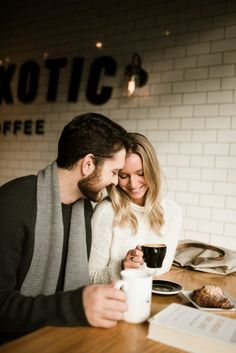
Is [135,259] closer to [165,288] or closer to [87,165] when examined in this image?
[165,288]

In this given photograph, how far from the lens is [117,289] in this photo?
1108mm

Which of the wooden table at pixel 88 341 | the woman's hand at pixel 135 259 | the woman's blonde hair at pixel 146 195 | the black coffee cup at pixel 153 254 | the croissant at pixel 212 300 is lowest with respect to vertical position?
the wooden table at pixel 88 341

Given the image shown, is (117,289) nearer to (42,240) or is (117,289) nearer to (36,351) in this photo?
(36,351)

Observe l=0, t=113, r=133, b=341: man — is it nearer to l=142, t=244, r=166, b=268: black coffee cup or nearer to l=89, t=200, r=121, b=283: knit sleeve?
l=89, t=200, r=121, b=283: knit sleeve

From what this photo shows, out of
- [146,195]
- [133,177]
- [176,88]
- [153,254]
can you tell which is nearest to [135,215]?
[146,195]

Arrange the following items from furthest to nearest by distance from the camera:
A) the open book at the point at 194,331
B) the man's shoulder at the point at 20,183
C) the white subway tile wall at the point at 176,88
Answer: the white subway tile wall at the point at 176,88, the man's shoulder at the point at 20,183, the open book at the point at 194,331

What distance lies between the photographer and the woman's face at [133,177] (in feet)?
7.09

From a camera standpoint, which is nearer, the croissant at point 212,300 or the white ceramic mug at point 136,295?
the white ceramic mug at point 136,295

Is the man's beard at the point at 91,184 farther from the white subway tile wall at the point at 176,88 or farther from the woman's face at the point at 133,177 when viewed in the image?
the white subway tile wall at the point at 176,88

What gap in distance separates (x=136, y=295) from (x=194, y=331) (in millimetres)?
205

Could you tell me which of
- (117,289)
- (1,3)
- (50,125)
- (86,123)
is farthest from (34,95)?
(117,289)

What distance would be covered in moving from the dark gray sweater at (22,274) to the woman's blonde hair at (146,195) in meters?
0.34

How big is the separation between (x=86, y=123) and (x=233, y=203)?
6.90ft

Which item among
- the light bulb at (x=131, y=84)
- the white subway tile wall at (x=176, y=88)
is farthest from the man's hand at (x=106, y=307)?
the light bulb at (x=131, y=84)
